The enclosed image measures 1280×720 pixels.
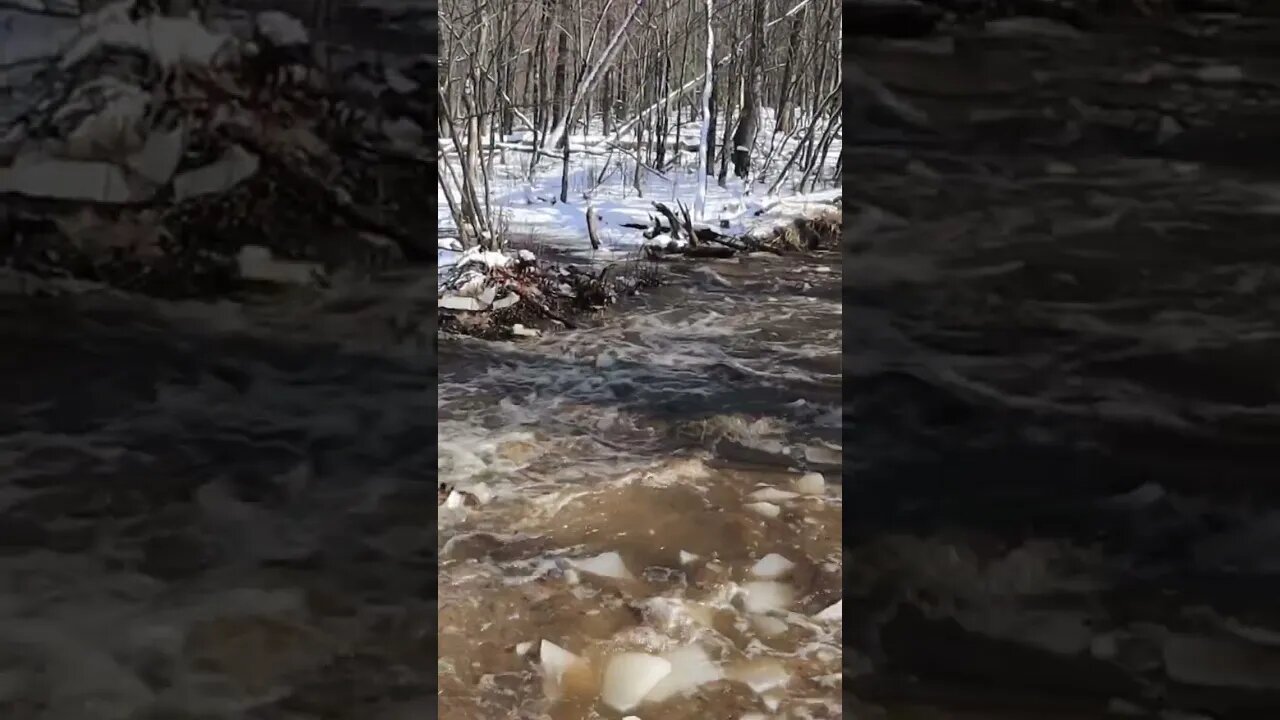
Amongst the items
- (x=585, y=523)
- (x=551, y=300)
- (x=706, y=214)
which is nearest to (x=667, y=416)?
(x=585, y=523)

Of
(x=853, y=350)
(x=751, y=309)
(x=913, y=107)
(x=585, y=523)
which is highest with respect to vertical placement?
(x=913, y=107)

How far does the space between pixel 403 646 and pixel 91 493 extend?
25 cm

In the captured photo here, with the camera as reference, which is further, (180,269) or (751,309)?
(751,309)

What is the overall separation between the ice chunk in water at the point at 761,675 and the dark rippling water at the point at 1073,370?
0.77 meters

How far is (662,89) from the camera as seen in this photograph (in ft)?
26.5

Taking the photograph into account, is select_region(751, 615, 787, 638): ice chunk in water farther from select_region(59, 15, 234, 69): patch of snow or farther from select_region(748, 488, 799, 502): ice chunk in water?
select_region(59, 15, 234, 69): patch of snow

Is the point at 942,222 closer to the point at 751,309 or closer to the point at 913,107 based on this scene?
the point at 913,107

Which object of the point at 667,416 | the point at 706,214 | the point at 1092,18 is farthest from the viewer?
the point at 706,214

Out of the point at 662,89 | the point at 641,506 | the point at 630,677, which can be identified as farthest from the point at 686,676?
the point at 662,89

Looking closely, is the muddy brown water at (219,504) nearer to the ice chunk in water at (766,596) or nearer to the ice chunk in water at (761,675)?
the ice chunk in water at (761,675)

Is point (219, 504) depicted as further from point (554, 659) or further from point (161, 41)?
point (554, 659)

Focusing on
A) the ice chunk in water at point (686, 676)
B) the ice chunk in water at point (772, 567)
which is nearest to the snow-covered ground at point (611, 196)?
the ice chunk in water at point (772, 567)

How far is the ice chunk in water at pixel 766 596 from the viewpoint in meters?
1.69

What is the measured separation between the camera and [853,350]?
65 centimetres
